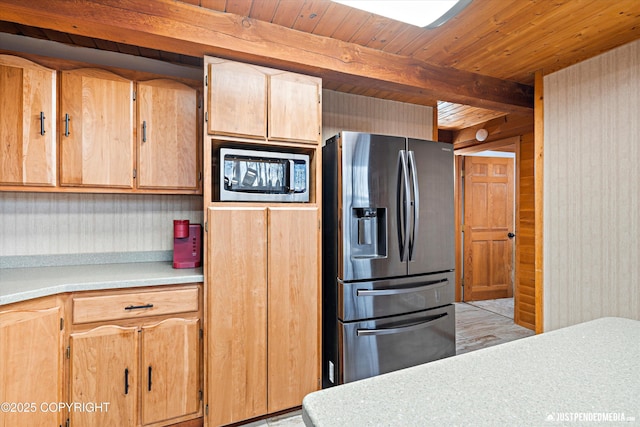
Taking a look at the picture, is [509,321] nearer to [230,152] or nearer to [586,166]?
[586,166]

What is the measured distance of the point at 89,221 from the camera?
2.23 m

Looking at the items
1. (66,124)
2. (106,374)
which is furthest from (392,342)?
(66,124)

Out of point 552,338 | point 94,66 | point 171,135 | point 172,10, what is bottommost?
point 552,338

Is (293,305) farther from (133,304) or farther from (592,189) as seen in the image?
(592,189)

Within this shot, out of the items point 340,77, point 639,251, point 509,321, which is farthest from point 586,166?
point 509,321

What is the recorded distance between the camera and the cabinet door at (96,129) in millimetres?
1941

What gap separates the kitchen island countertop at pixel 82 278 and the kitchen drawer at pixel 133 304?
60 mm

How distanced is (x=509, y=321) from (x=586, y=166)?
2370mm

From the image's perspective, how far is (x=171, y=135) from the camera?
7.06ft

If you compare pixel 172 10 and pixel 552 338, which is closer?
pixel 552 338

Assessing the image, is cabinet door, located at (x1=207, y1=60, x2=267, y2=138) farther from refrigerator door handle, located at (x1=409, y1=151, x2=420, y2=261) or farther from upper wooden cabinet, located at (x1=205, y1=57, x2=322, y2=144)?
refrigerator door handle, located at (x1=409, y1=151, x2=420, y2=261)

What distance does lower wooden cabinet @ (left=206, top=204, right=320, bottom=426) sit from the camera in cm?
188

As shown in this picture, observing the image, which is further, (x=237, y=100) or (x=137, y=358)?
(x=237, y=100)

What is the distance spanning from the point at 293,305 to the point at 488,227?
12.7 feet
